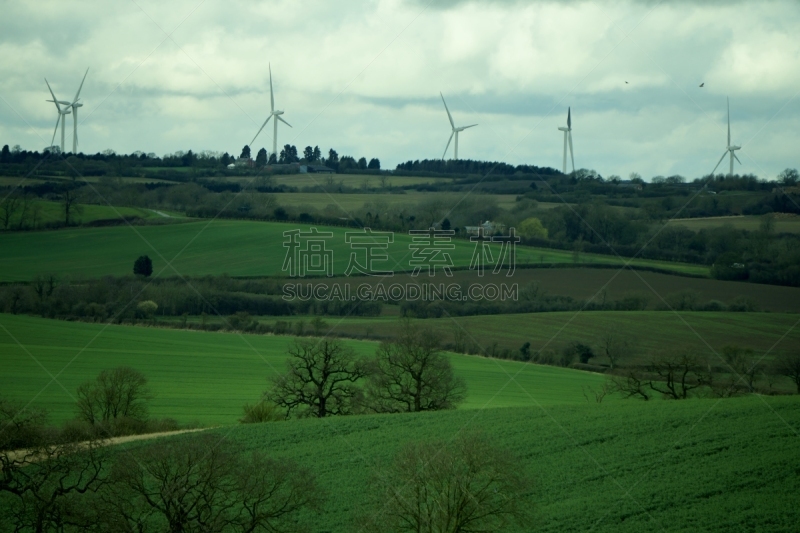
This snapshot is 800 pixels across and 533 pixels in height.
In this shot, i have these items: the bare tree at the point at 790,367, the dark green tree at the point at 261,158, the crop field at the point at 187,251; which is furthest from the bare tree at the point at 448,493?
the dark green tree at the point at 261,158

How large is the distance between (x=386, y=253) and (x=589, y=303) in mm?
19176

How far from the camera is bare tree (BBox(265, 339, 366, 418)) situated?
3797 cm

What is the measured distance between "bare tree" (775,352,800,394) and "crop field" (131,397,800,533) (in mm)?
11961

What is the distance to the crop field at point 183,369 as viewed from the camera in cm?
3962

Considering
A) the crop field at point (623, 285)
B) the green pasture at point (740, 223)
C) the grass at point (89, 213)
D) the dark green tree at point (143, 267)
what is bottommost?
the crop field at point (623, 285)

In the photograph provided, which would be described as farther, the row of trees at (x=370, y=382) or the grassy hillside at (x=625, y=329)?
the grassy hillside at (x=625, y=329)

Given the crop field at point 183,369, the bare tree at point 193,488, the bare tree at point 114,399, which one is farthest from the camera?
the crop field at point 183,369

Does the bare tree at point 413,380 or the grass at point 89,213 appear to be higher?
the grass at point 89,213

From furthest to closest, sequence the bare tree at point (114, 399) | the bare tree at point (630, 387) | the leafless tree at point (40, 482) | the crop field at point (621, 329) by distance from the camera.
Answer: the crop field at point (621, 329) → the bare tree at point (630, 387) → the bare tree at point (114, 399) → the leafless tree at point (40, 482)

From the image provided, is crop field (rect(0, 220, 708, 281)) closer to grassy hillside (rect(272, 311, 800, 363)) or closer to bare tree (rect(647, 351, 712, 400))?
grassy hillside (rect(272, 311, 800, 363))

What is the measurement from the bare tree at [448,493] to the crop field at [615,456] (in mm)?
1850

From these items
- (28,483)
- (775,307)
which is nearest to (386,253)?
(775,307)

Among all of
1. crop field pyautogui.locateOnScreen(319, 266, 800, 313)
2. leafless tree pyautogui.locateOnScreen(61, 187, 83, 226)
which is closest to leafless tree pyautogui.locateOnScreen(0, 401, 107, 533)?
crop field pyautogui.locateOnScreen(319, 266, 800, 313)

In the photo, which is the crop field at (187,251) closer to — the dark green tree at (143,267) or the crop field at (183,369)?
the dark green tree at (143,267)
